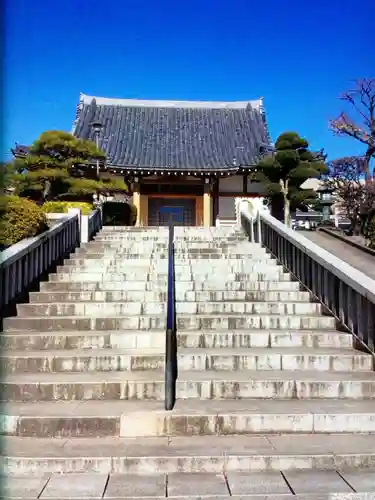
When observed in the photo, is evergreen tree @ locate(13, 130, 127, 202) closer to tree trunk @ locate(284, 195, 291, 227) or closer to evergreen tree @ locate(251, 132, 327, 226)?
tree trunk @ locate(284, 195, 291, 227)

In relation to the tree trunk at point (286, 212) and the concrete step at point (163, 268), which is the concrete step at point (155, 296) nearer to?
the concrete step at point (163, 268)

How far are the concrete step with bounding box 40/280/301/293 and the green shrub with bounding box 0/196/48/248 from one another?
2.99 ft

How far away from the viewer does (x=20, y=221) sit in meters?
7.73

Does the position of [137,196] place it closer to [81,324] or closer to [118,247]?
[118,247]

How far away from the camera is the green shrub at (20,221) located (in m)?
7.49

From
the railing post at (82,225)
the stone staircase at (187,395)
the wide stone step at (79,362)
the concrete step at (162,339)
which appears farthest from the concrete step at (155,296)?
the railing post at (82,225)

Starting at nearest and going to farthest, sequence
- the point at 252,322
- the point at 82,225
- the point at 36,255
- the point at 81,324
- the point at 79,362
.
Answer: the point at 79,362 → the point at 81,324 → the point at 252,322 → the point at 36,255 → the point at 82,225

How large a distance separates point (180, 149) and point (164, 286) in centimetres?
1776

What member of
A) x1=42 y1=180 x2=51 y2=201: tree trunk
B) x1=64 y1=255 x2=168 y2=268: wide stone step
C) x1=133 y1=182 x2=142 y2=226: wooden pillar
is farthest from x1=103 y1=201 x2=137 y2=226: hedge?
x1=64 y1=255 x2=168 y2=268: wide stone step

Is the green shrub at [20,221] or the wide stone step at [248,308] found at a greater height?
the green shrub at [20,221]

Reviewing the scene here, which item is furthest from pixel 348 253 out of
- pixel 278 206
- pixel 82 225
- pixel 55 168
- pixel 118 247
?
pixel 55 168

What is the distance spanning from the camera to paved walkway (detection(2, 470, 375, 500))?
323cm

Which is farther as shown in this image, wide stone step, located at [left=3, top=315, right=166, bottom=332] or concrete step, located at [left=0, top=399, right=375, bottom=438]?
wide stone step, located at [left=3, top=315, right=166, bottom=332]

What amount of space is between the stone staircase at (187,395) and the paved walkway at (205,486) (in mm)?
14
